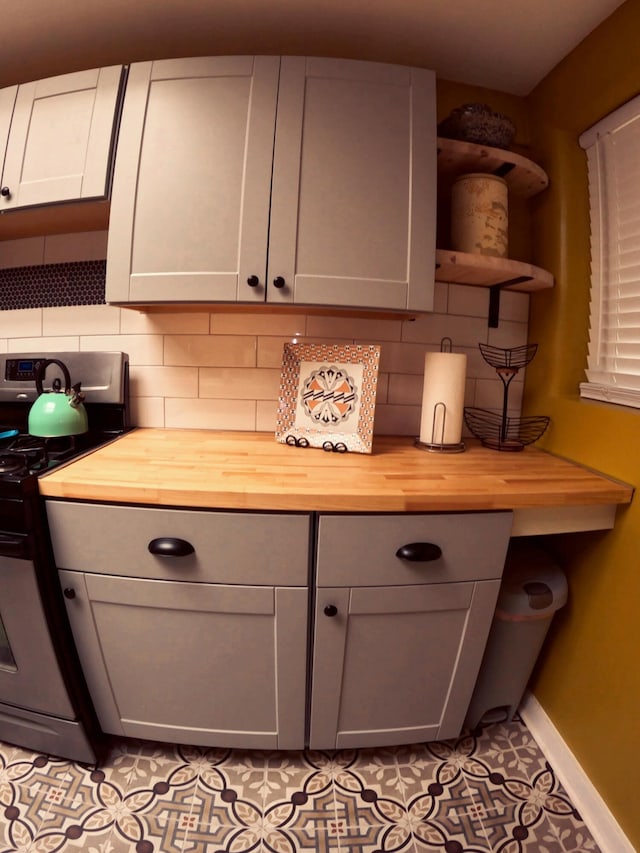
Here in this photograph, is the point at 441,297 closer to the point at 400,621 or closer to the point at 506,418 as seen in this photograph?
the point at 506,418

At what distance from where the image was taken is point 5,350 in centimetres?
159

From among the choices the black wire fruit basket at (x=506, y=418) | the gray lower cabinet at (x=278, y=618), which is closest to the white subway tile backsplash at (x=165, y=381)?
the gray lower cabinet at (x=278, y=618)

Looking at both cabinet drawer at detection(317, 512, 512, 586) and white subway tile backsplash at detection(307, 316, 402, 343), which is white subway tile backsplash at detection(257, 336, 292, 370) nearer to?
white subway tile backsplash at detection(307, 316, 402, 343)

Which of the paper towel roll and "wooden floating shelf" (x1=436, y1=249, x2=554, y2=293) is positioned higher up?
"wooden floating shelf" (x1=436, y1=249, x2=554, y2=293)

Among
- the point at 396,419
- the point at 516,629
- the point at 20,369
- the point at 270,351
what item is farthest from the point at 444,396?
the point at 20,369

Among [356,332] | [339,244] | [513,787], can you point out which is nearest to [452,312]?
[356,332]

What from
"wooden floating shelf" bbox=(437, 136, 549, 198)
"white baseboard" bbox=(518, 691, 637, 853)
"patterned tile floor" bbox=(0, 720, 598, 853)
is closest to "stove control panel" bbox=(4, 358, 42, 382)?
"patterned tile floor" bbox=(0, 720, 598, 853)

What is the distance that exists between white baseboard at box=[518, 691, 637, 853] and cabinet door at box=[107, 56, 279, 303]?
1706 millimetres

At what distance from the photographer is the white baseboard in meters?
1.02

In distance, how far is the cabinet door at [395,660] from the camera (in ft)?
3.26

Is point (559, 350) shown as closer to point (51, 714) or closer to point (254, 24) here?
point (254, 24)

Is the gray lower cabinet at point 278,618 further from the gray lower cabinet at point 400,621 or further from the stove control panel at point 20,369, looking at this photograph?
the stove control panel at point 20,369

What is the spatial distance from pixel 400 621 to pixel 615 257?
1320 mm

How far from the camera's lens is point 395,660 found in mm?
1054
